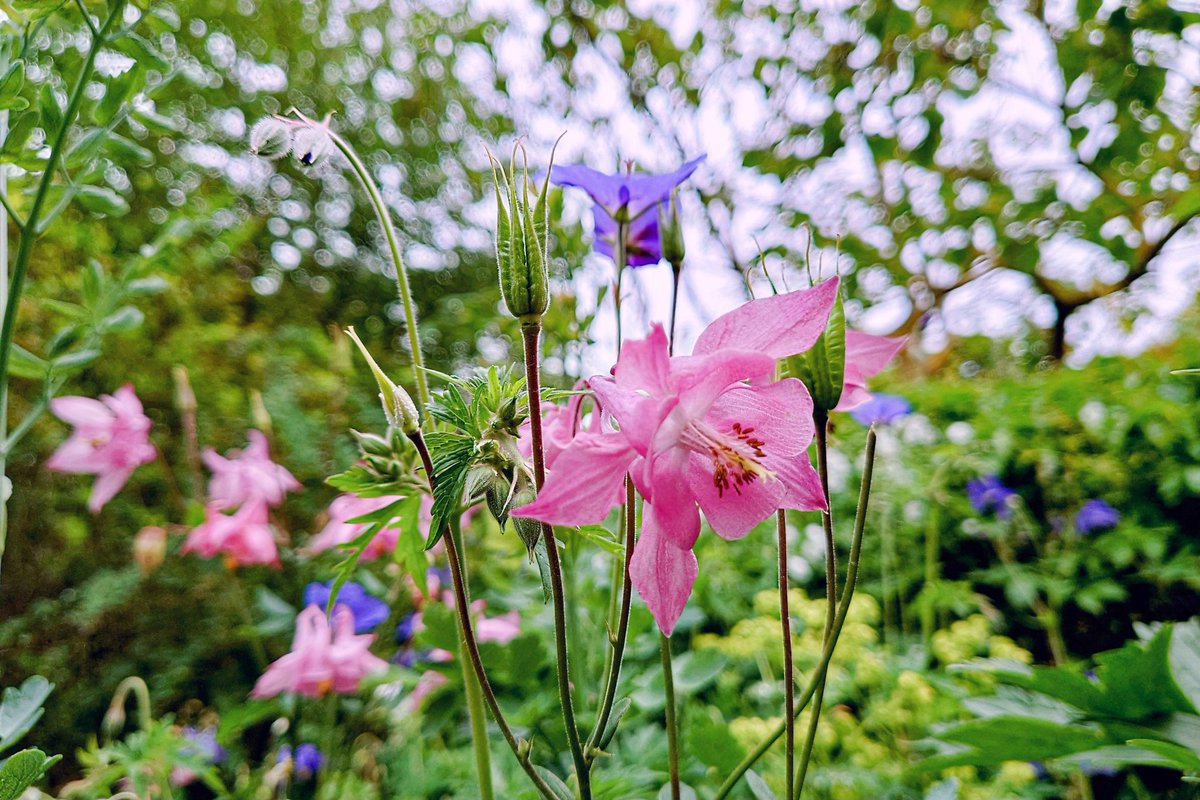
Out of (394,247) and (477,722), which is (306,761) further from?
(394,247)

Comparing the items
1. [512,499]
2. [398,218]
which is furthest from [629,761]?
[398,218]

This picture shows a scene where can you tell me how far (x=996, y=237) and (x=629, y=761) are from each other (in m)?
1.74

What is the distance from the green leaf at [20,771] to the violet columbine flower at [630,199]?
1.66 ft

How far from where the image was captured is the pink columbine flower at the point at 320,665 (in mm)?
802

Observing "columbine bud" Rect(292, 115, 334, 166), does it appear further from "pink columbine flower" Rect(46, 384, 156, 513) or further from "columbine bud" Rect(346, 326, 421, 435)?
"pink columbine flower" Rect(46, 384, 156, 513)

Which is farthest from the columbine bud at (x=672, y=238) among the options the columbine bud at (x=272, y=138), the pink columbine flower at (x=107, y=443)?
the pink columbine flower at (x=107, y=443)

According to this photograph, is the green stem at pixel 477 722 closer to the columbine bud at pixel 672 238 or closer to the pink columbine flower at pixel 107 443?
the columbine bud at pixel 672 238

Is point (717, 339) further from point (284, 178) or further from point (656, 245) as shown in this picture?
point (284, 178)

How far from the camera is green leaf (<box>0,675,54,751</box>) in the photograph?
0.46 meters

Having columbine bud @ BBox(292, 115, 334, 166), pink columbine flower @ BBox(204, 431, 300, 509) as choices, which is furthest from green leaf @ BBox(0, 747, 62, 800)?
pink columbine flower @ BBox(204, 431, 300, 509)

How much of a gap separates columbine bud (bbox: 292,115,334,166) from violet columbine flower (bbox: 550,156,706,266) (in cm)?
16

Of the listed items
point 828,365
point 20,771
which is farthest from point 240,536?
point 828,365

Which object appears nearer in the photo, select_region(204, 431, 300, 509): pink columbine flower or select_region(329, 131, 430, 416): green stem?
select_region(329, 131, 430, 416): green stem

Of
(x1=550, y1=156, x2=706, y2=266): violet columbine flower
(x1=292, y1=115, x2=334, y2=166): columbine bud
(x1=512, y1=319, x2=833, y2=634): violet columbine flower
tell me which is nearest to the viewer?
(x1=512, y1=319, x2=833, y2=634): violet columbine flower
